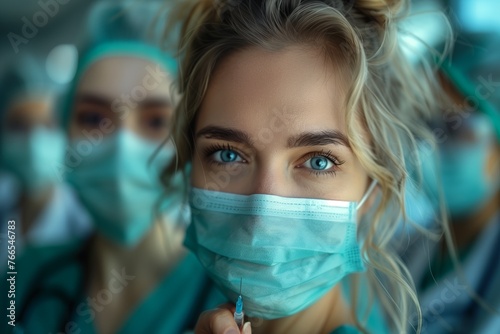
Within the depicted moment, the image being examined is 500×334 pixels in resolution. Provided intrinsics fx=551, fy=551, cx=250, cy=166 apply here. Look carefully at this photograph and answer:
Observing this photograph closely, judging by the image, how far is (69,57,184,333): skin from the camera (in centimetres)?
190

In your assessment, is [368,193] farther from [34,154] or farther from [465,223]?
[34,154]

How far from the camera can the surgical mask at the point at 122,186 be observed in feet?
6.25

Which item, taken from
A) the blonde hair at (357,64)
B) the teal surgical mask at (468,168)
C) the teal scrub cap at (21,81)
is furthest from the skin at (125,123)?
the teal surgical mask at (468,168)

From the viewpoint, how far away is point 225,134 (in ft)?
4.11

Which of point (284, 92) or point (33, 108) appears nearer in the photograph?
point (284, 92)

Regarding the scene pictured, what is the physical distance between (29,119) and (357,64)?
1.86m

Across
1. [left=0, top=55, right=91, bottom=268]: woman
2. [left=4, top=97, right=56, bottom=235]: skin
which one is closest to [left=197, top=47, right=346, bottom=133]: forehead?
[left=0, top=55, right=91, bottom=268]: woman

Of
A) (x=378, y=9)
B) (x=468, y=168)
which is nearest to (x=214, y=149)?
(x=378, y=9)

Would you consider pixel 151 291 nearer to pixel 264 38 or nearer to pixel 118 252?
pixel 118 252

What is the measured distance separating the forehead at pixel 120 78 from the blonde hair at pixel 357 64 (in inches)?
18.8

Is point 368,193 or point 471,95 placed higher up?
point 368,193

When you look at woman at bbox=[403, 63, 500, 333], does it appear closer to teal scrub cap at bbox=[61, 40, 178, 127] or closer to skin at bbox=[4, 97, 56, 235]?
teal scrub cap at bbox=[61, 40, 178, 127]

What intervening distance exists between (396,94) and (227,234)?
580 millimetres

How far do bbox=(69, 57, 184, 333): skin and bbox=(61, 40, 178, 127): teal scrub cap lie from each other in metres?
0.02
